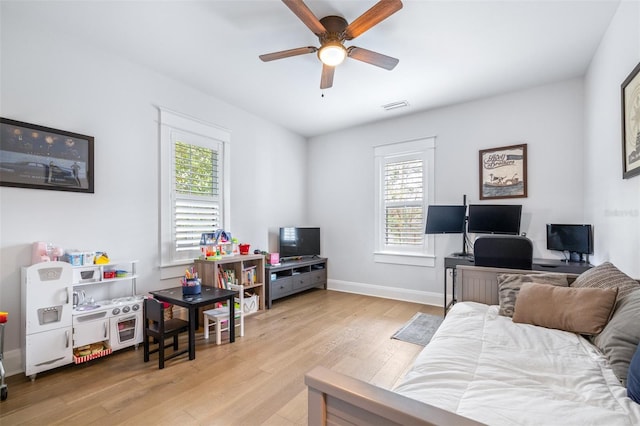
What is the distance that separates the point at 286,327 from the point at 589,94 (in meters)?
4.21

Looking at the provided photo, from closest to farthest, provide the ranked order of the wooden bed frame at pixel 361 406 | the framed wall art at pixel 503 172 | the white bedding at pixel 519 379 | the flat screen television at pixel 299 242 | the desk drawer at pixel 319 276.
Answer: the wooden bed frame at pixel 361 406 → the white bedding at pixel 519 379 → the framed wall art at pixel 503 172 → the flat screen television at pixel 299 242 → the desk drawer at pixel 319 276

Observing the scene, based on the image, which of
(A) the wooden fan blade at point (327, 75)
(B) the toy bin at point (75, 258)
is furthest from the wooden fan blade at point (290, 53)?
(B) the toy bin at point (75, 258)

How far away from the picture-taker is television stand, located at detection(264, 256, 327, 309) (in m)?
4.04

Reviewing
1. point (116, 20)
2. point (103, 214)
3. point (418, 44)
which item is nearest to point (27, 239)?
point (103, 214)

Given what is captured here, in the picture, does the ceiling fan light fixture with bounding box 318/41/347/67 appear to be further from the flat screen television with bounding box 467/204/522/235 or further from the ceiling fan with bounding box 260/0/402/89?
the flat screen television with bounding box 467/204/522/235

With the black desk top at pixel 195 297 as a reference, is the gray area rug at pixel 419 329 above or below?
below

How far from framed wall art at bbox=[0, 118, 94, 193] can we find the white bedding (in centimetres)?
311

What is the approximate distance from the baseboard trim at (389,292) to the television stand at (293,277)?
0.96 feet

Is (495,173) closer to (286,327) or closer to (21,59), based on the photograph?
(286,327)

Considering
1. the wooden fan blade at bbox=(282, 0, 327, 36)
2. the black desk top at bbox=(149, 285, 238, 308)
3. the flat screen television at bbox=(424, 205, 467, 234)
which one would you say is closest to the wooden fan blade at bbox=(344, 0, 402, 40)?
the wooden fan blade at bbox=(282, 0, 327, 36)

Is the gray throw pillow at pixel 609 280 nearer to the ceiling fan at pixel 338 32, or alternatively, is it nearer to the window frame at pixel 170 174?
the ceiling fan at pixel 338 32

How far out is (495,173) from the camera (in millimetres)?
3744

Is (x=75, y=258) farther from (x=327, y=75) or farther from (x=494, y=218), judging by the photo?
(x=494, y=218)

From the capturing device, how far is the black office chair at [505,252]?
2596 mm
